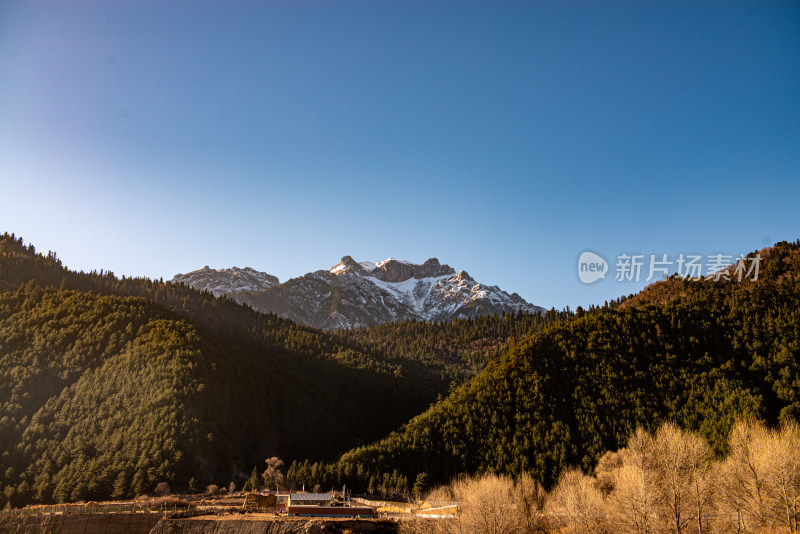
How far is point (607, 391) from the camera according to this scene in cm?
11150

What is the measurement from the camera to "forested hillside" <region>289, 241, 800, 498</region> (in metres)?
102

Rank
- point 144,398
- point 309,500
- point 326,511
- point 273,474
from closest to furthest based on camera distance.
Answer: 1. point 326,511
2. point 309,500
3. point 273,474
4. point 144,398

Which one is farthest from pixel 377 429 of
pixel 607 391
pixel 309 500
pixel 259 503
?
pixel 309 500

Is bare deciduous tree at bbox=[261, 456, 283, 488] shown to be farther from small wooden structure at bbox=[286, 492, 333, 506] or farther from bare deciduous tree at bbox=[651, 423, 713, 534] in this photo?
bare deciduous tree at bbox=[651, 423, 713, 534]

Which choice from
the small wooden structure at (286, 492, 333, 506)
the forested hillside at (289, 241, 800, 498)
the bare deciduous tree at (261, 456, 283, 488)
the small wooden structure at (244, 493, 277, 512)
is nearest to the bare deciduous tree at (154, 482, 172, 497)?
the bare deciduous tree at (261, 456, 283, 488)

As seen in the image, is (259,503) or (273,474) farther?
(273,474)

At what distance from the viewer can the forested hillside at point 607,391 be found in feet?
335

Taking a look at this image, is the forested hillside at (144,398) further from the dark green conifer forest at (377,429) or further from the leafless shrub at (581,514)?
the leafless shrub at (581,514)

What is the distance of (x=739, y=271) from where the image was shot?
5305 inches

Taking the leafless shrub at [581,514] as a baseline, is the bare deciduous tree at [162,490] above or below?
below

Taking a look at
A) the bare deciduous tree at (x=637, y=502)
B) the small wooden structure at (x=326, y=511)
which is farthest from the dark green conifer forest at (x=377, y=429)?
the bare deciduous tree at (x=637, y=502)

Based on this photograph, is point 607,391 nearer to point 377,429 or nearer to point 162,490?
point 377,429

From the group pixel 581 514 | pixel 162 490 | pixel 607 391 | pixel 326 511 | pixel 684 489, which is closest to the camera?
pixel 684 489

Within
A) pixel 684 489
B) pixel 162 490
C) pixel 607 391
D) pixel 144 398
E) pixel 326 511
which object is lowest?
pixel 162 490
